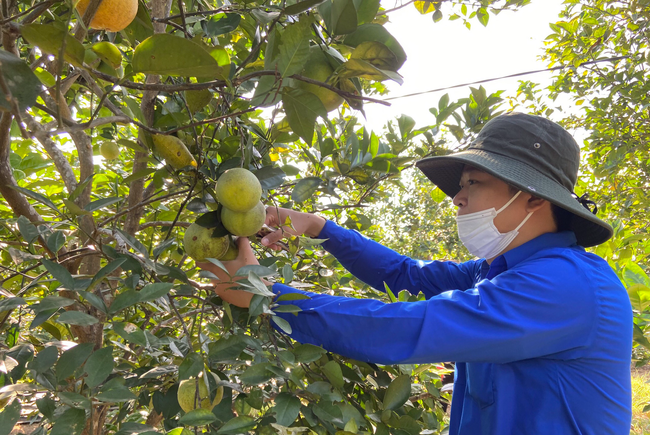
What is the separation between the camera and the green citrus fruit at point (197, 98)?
109 centimetres

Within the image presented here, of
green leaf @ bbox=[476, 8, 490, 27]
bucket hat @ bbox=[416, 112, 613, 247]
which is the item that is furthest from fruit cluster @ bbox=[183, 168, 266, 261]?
green leaf @ bbox=[476, 8, 490, 27]

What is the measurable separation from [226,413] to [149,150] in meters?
0.74

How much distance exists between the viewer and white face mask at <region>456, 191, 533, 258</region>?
4.99 feet

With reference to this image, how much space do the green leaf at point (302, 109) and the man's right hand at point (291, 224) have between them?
0.56 meters

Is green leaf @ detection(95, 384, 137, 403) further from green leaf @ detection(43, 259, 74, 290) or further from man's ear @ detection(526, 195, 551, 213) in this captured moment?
man's ear @ detection(526, 195, 551, 213)

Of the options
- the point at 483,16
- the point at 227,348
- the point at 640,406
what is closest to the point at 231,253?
the point at 227,348

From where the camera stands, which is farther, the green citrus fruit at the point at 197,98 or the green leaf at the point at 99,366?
the green citrus fruit at the point at 197,98

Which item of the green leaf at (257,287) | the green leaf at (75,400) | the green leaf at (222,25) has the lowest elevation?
the green leaf at (75,400)

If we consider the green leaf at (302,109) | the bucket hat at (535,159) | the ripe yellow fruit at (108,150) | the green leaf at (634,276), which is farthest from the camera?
the ripe yellow fruit at (108,150)

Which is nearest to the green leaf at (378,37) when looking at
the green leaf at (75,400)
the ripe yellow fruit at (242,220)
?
the ripe yellow fruit at (242,220)

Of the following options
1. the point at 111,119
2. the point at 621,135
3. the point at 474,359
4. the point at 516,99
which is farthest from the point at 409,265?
the point at 516,99

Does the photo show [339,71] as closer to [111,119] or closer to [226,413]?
[111,119]

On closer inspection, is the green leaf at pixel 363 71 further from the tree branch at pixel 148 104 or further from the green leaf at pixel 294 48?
the tree branch at pixel 148 104

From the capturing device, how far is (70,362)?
33.9 inches
